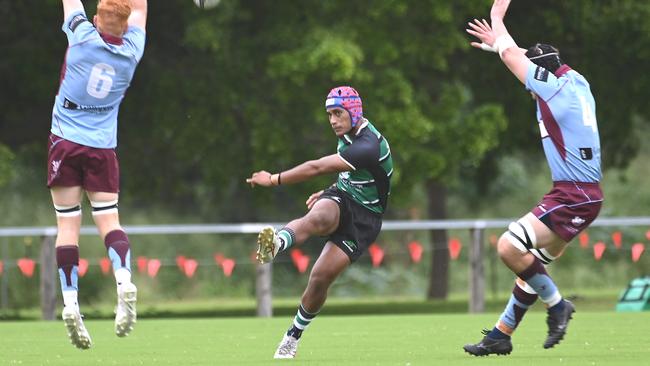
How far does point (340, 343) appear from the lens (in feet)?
41.0

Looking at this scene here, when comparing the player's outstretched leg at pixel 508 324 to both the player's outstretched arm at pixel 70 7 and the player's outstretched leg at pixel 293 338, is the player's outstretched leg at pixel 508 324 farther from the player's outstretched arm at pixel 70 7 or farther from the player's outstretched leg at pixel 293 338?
the player's outstretched arm at pixel 70 7

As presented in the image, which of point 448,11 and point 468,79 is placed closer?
point 448,11

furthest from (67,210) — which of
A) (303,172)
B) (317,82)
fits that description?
(317,82)

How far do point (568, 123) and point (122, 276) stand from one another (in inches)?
135

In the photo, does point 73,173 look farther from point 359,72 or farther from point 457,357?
point 359,72

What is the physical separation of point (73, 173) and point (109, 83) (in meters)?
0.69

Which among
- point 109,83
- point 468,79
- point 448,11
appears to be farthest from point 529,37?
point 109,83

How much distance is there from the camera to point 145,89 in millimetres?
25547

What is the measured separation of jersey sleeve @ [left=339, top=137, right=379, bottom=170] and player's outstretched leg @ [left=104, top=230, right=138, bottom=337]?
189 centimetres

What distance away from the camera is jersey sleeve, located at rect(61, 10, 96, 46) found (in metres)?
9.55

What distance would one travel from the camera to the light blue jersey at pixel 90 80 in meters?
9.57

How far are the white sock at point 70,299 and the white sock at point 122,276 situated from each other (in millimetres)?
329

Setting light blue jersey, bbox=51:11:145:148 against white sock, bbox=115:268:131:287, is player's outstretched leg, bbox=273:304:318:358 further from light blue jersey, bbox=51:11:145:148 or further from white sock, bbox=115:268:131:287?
light blue jersey, bbox=51:11:145:148

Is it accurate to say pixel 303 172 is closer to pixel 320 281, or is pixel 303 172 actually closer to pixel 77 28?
pixel 320 281
